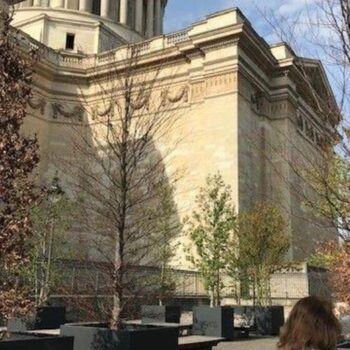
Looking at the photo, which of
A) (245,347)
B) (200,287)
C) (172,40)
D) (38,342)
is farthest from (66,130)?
(38,342)

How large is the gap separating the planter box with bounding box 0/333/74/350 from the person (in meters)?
4.92

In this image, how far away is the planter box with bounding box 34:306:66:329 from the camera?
44.6 feet

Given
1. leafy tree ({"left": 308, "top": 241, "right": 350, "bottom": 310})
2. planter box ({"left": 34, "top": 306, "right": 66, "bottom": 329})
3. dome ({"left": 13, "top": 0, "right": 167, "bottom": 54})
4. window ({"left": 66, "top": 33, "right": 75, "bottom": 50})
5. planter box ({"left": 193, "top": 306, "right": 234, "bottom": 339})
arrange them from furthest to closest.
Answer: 1. window ({"left": 66, "top": 33, "right": 75, "bottom": 50})
2. dome ({"left": 13, "top": 0, "right": 167, "bottom": 54})
3. planter box ({"left": 193, "top": 306, "right": 234, "bottom": 339})
4. planter box ({"left": 34, "top": 306, "right": 66, "bottom": 329})
5. leafy tree ({"left": 308, "top": 241, "right": 350, "bottom": 310})

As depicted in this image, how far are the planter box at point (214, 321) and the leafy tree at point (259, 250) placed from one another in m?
3.94

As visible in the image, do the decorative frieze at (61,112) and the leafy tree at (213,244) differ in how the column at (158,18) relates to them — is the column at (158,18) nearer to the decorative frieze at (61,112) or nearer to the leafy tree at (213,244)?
the decorative frieze at (61,112)

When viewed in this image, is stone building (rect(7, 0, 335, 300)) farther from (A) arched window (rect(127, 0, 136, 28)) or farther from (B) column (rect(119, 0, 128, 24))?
(A) arched window (rect(127, 0, 136, 28))

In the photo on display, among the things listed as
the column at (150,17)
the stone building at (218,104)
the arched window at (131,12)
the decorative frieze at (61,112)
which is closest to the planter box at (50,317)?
the stone building at (218,104)

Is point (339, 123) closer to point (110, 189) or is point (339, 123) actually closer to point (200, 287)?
point (110, 189)

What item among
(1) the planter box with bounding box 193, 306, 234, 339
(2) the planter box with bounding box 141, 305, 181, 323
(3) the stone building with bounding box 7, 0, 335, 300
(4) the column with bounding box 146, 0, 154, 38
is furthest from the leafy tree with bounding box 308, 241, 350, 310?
(4) the column with bounding box 146, 0, 154, 38

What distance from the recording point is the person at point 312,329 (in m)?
2.60

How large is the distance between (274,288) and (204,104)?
1018cm

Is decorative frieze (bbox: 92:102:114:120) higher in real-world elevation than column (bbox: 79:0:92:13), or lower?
lower

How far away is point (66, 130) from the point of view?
32688mm

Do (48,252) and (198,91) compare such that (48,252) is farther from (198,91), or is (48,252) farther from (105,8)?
(105,8)
